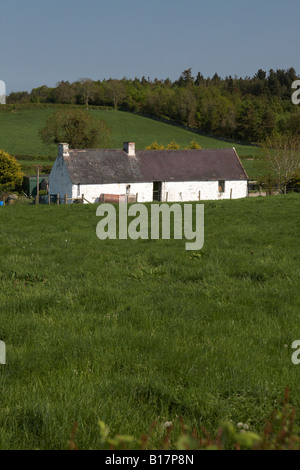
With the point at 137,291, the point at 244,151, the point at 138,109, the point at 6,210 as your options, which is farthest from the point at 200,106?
the point at 137,291

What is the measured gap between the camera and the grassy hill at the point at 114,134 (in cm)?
9094

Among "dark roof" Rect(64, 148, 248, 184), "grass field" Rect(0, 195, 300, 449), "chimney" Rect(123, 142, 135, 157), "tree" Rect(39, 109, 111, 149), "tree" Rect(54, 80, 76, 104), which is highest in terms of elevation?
"tree" Rect(54, 80, 76, 104)

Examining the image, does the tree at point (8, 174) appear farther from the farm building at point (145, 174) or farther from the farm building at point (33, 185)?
the farm building at point (145, 174)

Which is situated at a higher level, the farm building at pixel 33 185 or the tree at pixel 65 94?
the tree at pixel 65 94

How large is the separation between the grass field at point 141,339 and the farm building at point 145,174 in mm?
32185

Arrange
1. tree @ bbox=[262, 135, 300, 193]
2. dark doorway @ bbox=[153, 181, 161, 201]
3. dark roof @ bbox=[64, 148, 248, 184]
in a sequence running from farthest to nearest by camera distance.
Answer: tree @ bbox=[262, 135, 300, 193] → dark doorway @ bbox=[153, 181, 161, 201] → dark roof @ bbox=[64, 148, 248, 184]

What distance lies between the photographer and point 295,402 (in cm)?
410

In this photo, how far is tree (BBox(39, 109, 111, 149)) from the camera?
65.8 metres

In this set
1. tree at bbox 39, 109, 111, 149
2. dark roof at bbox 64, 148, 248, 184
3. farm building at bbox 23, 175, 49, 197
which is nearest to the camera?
dark roof at bbox 64, 148, 248, 184

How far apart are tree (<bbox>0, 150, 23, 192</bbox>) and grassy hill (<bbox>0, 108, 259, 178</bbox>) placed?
26.8 metres

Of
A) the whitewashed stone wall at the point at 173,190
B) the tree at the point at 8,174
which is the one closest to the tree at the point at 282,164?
the whitewashed stone wall at the point at 173,190

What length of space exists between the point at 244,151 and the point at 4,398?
104559 millimetres

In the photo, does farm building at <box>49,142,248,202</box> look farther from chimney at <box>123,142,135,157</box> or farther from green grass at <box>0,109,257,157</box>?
green grass at <box>0,109,257,157</box>

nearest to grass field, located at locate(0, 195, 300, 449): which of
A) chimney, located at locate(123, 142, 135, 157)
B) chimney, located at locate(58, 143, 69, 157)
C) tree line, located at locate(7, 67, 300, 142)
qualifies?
chimney, located at locate(58, 143, 69, 157)
